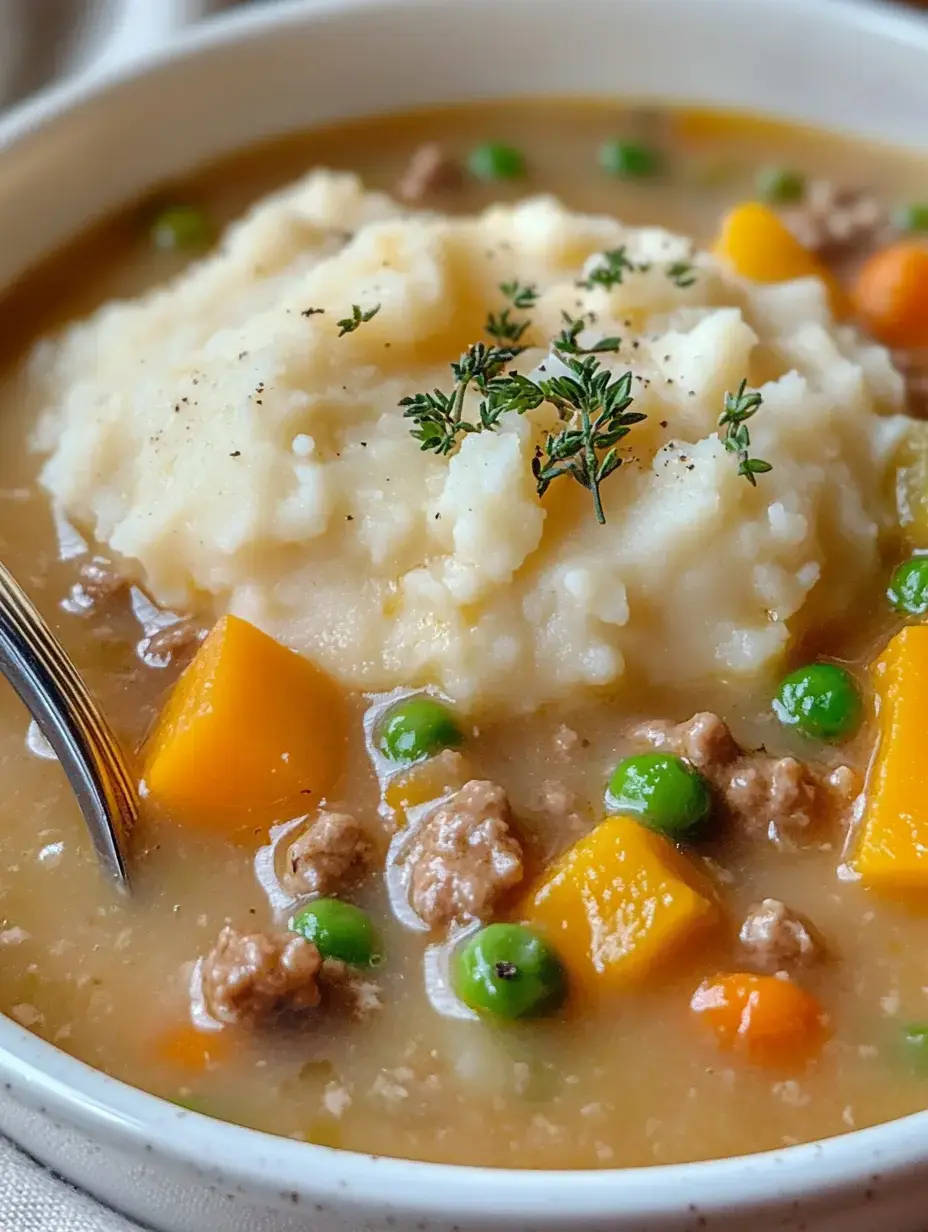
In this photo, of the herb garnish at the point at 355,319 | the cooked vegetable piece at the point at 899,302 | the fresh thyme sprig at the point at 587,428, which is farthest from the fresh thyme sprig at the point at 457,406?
the cooked vegetable piece at the point at 899,302

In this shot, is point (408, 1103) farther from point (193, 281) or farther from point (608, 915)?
point (193, 281)

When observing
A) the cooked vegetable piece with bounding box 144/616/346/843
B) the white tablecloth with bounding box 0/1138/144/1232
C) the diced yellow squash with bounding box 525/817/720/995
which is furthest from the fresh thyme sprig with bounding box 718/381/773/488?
the white tablecloth with bounding box 0/1138/144/1232

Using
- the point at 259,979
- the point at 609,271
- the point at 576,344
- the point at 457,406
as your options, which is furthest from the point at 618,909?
the point at 609,271

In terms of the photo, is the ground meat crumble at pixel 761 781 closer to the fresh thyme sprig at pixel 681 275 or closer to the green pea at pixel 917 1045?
the green pea at pixel 917 1045

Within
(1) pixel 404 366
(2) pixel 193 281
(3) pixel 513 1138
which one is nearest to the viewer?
A: (3) pixel 513 1138

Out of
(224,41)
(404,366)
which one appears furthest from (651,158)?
(404,366)

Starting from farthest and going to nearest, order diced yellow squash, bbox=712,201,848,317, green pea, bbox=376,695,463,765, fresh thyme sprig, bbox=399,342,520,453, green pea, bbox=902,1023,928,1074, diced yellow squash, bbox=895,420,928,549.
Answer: diced yellow squash, bbox=712,201,848,317 < diced yellow squash, bbox=895,420,928,549 < fresh thyme sprig, bbox=399,342,520,453 < green pea, bbox=376,695,463,765 < green pea, bbox=902,1023,928,1074

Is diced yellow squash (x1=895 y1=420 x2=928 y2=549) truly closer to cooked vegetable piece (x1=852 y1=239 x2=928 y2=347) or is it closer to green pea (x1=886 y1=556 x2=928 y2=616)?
green pea (x1=886 y1=556 x2=928 y2=616)
